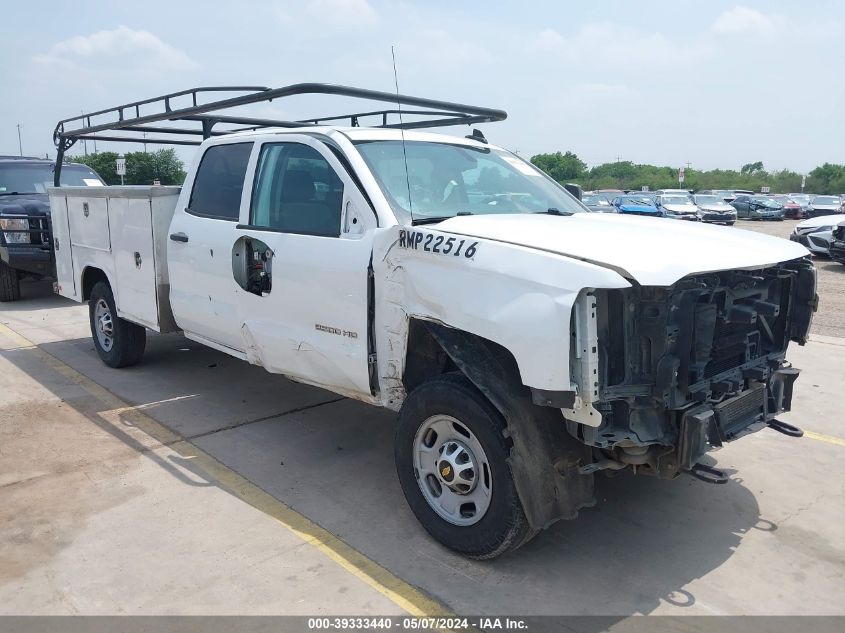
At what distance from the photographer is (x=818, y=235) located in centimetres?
1641

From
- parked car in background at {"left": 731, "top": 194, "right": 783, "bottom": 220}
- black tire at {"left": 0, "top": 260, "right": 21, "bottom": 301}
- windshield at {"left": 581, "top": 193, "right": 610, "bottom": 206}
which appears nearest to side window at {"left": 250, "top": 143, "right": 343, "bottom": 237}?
black tire at {"left": 0, "top": 260, "right": 21, "bottom": 301}

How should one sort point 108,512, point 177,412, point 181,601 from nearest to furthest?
point 181,601, point 108,512, point 177,412

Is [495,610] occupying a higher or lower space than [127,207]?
lower

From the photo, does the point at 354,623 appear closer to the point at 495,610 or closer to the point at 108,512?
the point at 495,610

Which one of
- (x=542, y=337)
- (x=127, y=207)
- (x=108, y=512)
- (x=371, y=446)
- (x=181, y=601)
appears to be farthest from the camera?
(x=127, y=207)

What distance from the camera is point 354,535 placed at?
378 centimetres

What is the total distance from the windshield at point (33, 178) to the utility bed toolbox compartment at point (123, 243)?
470cm

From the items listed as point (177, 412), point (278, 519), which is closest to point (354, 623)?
point (278, 519)

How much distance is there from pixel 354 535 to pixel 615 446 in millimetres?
1459

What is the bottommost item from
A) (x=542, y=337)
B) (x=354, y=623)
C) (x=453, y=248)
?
(x=354, y=623)

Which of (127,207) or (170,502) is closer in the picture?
(170,502)

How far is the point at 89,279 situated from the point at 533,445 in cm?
573

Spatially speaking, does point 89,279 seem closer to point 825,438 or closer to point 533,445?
point 533,445

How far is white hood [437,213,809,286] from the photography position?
3.00 metres
